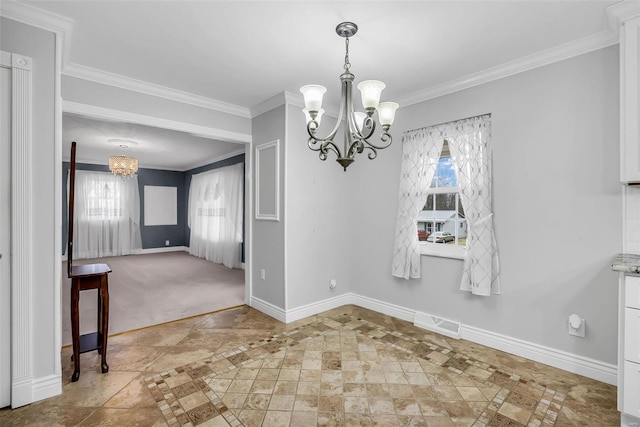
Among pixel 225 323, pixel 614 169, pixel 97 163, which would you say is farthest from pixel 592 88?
pixel 97 163

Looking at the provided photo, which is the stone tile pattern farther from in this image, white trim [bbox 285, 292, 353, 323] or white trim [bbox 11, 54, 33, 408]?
white trim [bbox 11, 54, 33, 408]

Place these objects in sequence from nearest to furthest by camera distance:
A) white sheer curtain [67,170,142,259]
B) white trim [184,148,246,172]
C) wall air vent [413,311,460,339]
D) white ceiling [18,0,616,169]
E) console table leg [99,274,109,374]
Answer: white ceiling [18,0,616,169] < console table leg [99,274,109,374] < wall air vent [413,311,460,339] < white trim [184,148,246,172] < white sheer curtain [67,170,142,259]

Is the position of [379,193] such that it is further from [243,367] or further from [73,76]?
[73,76]

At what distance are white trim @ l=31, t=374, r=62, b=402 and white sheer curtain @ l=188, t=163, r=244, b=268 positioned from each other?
4.62 metres

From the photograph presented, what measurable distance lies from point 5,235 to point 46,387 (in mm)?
1032

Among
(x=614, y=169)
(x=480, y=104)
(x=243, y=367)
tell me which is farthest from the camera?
(x=480, y=104)

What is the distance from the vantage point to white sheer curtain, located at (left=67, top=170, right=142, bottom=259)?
7.84 meters

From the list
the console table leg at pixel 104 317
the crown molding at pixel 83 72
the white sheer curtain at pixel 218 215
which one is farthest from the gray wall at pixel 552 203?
the white sheer curtain at pixel 218 215

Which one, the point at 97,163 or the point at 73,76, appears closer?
the point at 73,76

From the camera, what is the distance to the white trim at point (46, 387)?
2.09 meters

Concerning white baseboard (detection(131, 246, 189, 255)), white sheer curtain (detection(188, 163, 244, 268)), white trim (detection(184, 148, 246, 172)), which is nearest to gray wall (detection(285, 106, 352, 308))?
white trim (detection(184, 148, 246, 172))

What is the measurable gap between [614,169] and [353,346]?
243 centimetres

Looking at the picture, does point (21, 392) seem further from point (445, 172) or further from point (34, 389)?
point (445, 172)

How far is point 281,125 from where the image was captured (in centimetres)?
361
